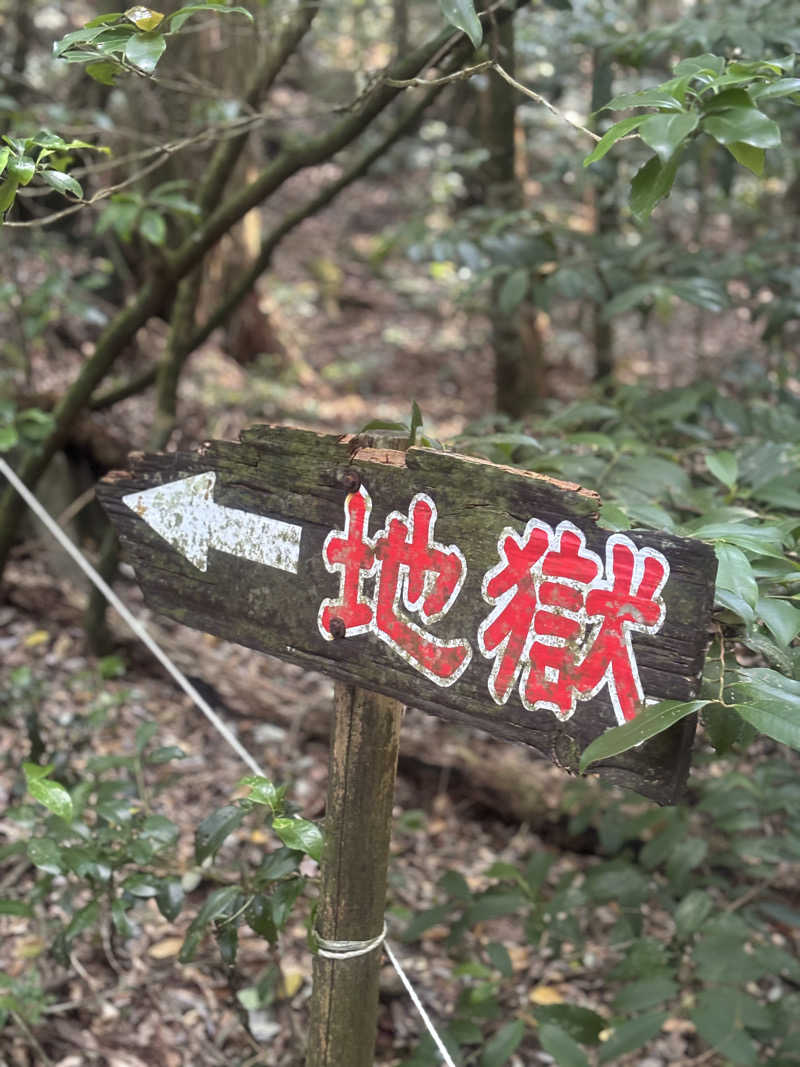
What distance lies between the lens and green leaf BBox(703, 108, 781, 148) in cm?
82

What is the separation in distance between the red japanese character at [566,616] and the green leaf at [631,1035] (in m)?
1.10

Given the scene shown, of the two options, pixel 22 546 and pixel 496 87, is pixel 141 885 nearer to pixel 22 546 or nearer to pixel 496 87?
pixel 22 546

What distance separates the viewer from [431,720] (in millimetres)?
3104

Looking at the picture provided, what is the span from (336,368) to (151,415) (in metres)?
2.09

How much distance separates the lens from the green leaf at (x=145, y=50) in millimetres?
1007

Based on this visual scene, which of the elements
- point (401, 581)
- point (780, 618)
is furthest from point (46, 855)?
point (780, 618)

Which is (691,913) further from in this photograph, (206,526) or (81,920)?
(206,526)

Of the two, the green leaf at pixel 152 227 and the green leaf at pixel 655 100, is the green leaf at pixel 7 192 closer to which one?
the green leaf at pixel 655 100

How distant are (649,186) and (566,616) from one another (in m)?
0.44

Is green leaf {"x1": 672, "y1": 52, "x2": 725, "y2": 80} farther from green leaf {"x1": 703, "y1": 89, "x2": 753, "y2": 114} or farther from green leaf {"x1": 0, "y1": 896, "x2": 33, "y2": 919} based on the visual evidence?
green leaf {"x1": 0, "y1": 896, "x2": 33, "y2": 919}

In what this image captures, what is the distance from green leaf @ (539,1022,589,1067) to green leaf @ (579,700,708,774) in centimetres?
107

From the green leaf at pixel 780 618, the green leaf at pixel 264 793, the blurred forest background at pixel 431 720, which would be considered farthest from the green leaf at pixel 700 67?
the green leaf at pixel 264 793

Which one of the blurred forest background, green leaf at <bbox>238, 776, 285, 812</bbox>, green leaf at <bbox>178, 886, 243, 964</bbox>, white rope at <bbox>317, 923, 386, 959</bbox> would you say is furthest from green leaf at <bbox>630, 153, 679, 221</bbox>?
green leaf at <bbox>178, 886, 243, 964</bbox>

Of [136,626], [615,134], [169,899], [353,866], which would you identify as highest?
[615,134]
